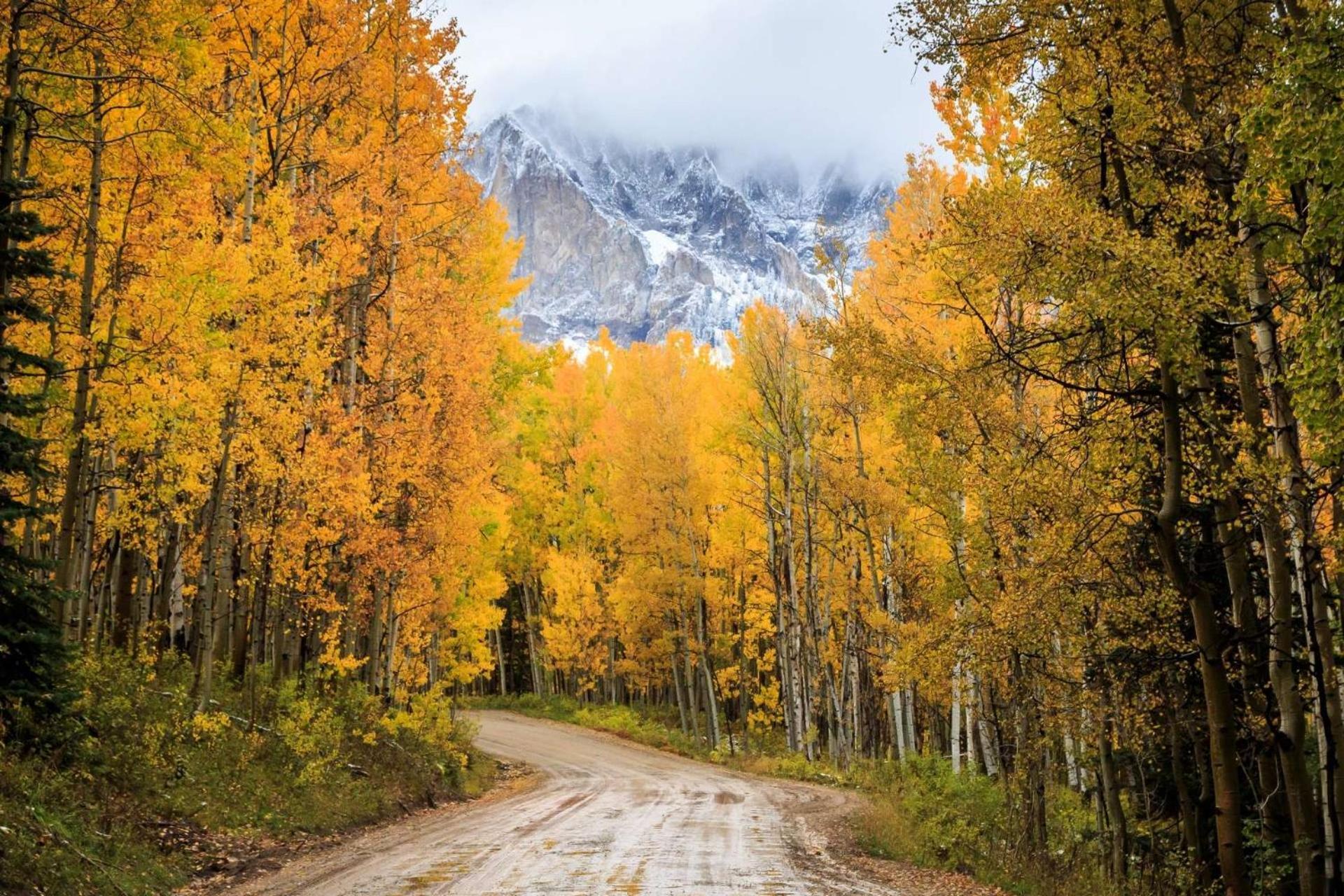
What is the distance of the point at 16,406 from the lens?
7.30 metres

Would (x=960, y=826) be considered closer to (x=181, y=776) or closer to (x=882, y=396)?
(x=882, y=396)

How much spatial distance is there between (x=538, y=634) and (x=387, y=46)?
32476 mm

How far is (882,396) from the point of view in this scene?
10703 millimetres

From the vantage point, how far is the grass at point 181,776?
304 inches

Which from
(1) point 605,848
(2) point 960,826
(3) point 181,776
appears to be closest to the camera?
(1) point 605,848

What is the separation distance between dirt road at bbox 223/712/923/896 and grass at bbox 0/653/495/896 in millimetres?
978

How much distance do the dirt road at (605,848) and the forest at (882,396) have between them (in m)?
2.55

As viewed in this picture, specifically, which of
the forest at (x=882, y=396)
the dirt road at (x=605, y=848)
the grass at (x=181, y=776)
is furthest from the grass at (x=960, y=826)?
the grass at (x=181, y=776)

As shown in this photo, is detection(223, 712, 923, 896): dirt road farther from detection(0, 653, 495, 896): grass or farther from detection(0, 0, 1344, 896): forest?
detection(0, 0, 1344, 896): forest

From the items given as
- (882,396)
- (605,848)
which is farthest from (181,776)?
(882,396)

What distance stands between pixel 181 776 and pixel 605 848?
16.8ft

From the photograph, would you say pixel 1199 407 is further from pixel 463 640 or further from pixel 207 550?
pixel 463 640

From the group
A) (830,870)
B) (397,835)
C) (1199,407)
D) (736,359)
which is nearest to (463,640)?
(736,359)

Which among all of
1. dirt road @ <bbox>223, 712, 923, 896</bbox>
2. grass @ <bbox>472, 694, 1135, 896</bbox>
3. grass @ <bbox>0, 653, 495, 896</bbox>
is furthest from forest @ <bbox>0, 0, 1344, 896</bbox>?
dirt road @ <bbox>223, 712, 923, 896</bbox>
